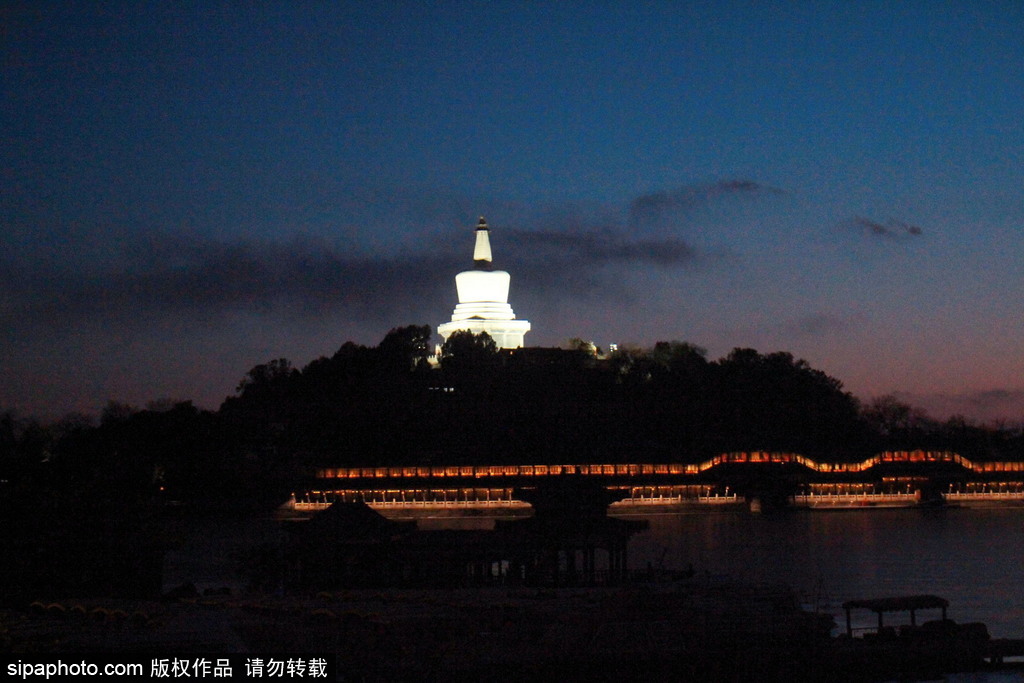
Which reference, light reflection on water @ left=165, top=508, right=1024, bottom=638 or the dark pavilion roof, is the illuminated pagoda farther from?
the dark pavilion roof

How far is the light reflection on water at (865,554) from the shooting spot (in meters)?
36.7

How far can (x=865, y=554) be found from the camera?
1977 inches

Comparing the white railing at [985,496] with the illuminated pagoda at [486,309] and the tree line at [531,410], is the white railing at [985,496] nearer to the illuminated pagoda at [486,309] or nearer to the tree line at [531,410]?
the tree line at [531,410]

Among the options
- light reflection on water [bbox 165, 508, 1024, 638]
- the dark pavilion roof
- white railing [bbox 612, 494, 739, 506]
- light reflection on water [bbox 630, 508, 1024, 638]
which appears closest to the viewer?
the dark pavilion roof

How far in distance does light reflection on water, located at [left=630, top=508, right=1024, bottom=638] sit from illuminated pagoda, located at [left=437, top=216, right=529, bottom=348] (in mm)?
22875

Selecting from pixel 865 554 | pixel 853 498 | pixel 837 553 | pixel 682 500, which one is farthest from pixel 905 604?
pixel 853 498

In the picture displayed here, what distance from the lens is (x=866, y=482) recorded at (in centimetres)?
8544

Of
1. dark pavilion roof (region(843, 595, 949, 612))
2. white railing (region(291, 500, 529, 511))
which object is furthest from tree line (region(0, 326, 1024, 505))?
dark pavilion roof (region(843, 595, 949, 612))

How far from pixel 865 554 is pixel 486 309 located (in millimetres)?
51704

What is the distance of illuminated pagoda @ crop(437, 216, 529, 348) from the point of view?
323 ft

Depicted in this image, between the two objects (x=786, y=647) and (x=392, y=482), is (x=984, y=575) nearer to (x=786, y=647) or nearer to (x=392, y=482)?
(x=786, y=647)

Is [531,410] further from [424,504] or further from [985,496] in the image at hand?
[985,496]

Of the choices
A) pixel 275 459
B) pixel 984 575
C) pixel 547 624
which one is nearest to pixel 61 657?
pixel 547 624

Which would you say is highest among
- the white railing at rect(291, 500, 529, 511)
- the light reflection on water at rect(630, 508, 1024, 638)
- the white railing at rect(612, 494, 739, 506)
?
the white railing at rect(612, 494, 739, 506)
